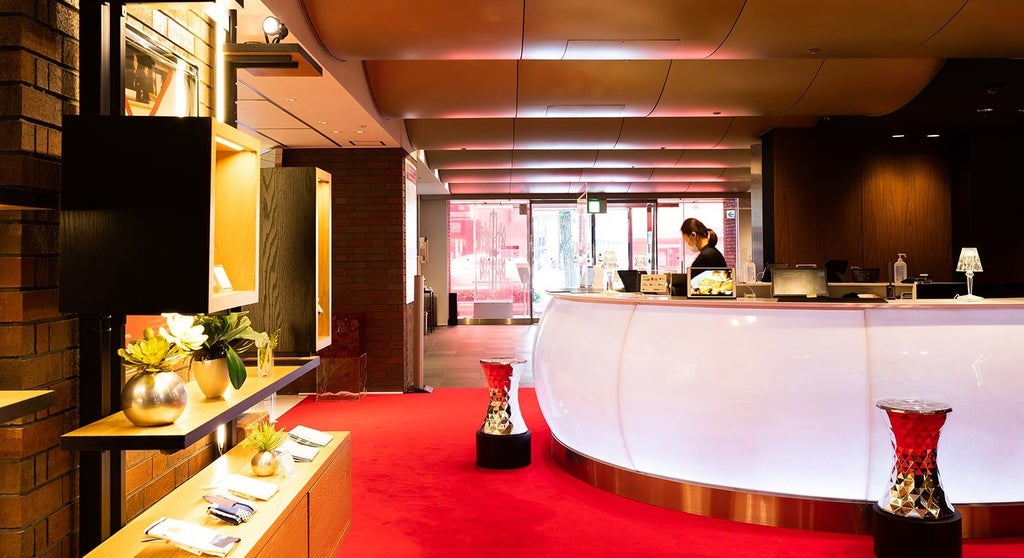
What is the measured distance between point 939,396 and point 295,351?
3161 millimetres

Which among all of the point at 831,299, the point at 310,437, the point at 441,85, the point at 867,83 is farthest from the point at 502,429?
the point at 867,83

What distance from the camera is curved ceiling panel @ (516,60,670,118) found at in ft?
20.0

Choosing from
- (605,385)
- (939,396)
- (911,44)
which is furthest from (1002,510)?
(911,44)

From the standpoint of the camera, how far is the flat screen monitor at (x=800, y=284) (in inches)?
155

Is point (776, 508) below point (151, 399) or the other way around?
below

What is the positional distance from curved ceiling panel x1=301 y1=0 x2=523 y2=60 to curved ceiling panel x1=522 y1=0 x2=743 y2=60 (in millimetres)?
162

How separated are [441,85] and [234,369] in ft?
14.7

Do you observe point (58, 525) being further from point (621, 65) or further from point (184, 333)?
point (621, 65)

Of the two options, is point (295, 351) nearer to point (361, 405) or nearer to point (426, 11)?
point (426, 11)

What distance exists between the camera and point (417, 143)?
8172 mm

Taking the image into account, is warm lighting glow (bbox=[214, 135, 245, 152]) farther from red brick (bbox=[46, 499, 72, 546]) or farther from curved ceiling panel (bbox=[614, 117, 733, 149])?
curved ceiling panel (bbox=[614, 117, 733, 149])

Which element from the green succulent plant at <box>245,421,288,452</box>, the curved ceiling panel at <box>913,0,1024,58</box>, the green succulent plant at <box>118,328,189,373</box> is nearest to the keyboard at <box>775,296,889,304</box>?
the curved ceiling panel at <box>913,0,1024,58</box>

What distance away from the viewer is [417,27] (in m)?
4.34

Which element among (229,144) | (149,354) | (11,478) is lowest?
(11,478)
